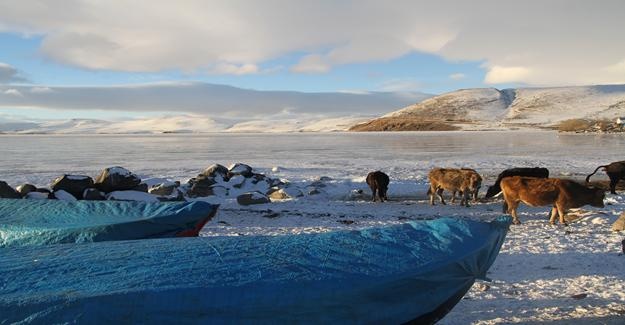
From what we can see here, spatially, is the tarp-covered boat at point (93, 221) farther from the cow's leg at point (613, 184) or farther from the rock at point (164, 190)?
the cow's leg at point (613, 184)

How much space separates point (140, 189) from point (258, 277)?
41.3ft

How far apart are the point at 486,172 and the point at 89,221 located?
18.7 m

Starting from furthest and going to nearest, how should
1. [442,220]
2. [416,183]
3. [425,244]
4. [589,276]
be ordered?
1. [416,183]
2. [589,276]
3. [442,220]
4. [425,244]

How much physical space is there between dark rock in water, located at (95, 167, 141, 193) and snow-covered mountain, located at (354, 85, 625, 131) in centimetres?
10147

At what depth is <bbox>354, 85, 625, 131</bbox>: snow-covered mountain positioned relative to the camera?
119 m

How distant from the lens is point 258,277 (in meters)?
3.99

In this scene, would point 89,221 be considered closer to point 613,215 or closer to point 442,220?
point 442,220

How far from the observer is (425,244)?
15.3 ft

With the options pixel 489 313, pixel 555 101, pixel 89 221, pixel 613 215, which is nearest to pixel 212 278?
pixel 489 313

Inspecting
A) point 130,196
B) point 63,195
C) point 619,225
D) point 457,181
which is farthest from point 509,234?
point 63,195

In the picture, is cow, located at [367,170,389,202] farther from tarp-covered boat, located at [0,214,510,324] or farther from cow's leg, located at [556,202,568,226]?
tarp-covered boat, located at [0,214,510,324]

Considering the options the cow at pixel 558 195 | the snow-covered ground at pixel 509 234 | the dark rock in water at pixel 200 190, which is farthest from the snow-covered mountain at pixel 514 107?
the cow at pixel 558 195

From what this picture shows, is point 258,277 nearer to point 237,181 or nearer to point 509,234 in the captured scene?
point 509,234

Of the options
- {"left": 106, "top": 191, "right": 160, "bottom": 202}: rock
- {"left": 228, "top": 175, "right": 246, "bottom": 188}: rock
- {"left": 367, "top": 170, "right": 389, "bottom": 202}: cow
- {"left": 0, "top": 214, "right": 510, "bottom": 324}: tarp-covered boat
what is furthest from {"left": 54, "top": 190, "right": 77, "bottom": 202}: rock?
{"left": 0, "top": 214, "right": 510, "bottom": 324}: tarp-covered boat
